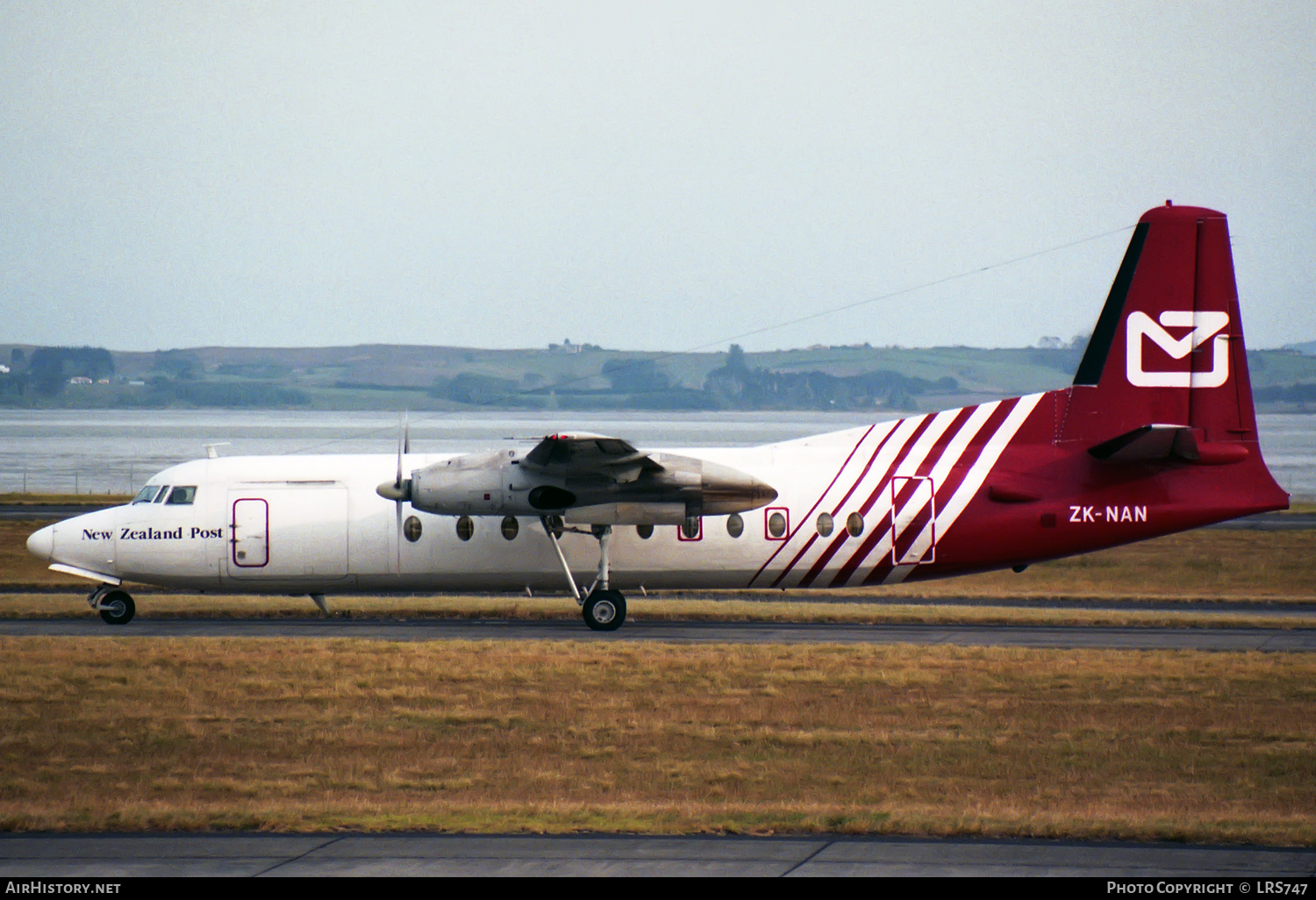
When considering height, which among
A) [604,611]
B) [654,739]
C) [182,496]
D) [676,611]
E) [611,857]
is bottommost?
[676,611]

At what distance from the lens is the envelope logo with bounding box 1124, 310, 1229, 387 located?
2370 cm

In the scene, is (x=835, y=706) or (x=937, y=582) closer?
(x=835, y=706)

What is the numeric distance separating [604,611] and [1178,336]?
11666 mm

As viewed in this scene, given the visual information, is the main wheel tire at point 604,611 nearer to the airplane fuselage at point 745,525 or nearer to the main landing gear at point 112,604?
the airplane fuselage at point 745,525

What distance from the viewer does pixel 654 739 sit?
16.5 m

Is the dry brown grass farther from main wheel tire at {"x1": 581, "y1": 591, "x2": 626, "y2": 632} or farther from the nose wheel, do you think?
the nose wheel

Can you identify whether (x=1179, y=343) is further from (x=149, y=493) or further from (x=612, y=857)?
→ (x=149, y=493)

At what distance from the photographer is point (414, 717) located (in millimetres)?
17391

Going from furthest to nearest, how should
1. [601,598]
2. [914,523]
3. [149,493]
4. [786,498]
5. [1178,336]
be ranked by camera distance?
[149,493], [601,598], [786,498], [914,523], [1178,336]

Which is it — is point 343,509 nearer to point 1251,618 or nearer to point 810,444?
point 810,444

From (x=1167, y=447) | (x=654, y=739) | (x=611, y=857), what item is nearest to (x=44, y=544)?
(x=654, y=739)

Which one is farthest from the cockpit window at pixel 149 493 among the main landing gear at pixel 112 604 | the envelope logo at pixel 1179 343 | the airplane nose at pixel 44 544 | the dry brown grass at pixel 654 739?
the envelope logo at pixel 1179 343

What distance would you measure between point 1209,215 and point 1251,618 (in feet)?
29.9
